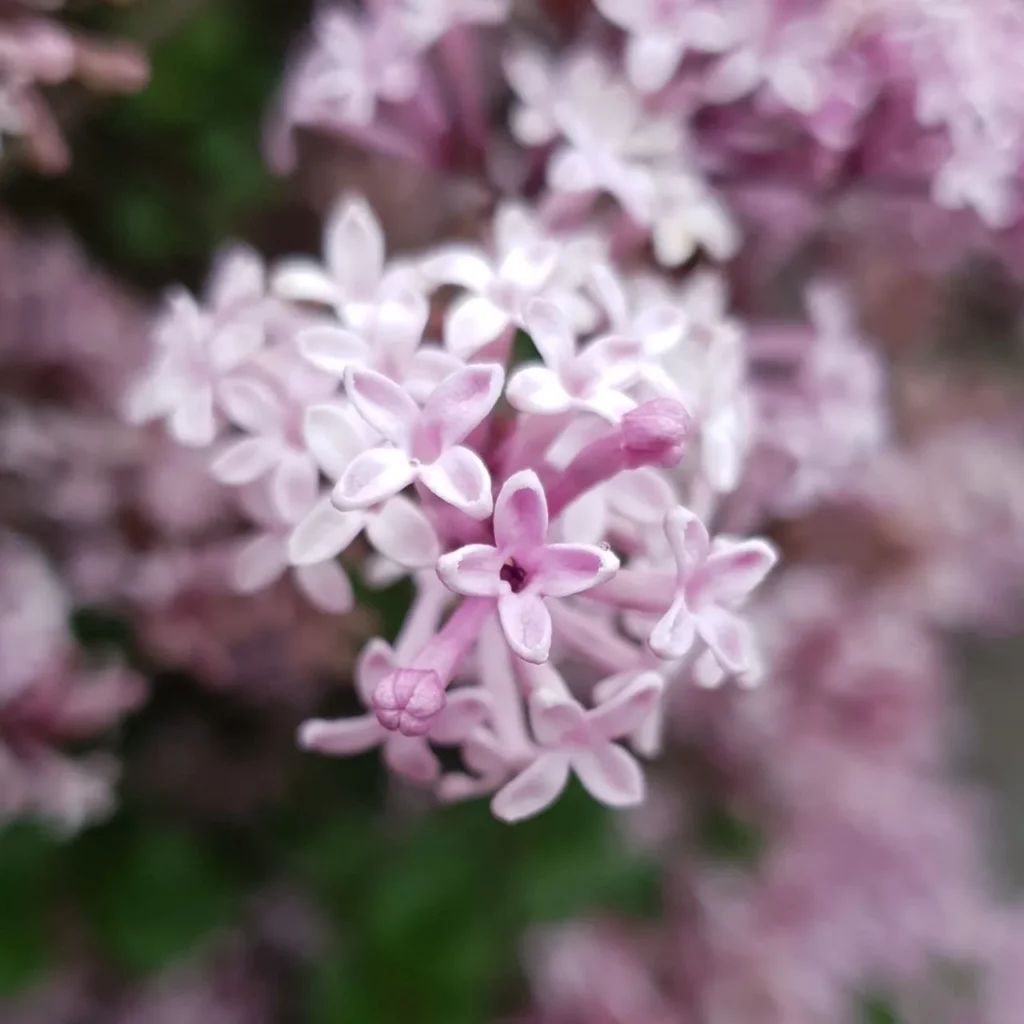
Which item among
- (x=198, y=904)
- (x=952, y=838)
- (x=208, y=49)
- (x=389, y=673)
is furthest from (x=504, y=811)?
(x=952, y=838)

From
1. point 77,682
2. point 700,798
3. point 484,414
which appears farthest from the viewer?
point 700,798

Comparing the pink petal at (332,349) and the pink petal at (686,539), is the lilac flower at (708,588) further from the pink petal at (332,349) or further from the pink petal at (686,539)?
the pink petal at (332,349)

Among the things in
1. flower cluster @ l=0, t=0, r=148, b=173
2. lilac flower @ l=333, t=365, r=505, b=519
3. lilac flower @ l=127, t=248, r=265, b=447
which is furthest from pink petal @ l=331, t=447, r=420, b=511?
flower cluster @ l=0, t=0, r=148, b=173

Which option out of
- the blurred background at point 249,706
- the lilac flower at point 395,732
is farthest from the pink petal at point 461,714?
the blurred background at point 249,706

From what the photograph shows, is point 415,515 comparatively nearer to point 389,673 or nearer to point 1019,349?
point 389,673

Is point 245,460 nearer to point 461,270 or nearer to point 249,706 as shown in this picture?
point 461,270
